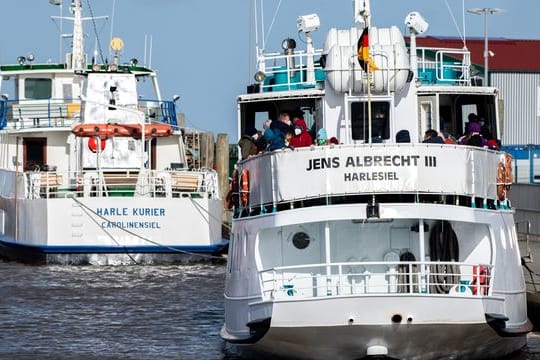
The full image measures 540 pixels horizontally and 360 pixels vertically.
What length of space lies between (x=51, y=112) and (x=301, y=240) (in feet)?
77.3

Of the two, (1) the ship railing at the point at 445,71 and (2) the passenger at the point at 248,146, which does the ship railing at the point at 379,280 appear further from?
(1) the ship railing at the point at 445,71

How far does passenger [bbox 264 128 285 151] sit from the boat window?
23.6 meters

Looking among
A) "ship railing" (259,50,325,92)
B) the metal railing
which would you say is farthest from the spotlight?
the metal railing

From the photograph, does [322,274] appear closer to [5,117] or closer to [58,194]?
[58,194]

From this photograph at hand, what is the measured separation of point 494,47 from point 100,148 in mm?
38015

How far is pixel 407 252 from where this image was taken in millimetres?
19016

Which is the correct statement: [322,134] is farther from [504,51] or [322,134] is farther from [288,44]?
[504,51]

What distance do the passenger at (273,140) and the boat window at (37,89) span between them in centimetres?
2355

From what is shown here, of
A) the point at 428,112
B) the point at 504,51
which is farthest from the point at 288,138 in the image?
the point at 504,51

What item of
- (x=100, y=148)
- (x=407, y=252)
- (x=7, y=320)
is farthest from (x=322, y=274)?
(x=100, y=148)

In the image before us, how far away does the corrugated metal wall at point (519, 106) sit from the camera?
212 feet

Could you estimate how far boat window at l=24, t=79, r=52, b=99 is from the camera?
42.6 meters

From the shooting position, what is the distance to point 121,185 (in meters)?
36.1

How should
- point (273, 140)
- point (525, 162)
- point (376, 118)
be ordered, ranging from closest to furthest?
point (273, 140) < point (376, 118) < point (525, 162)
